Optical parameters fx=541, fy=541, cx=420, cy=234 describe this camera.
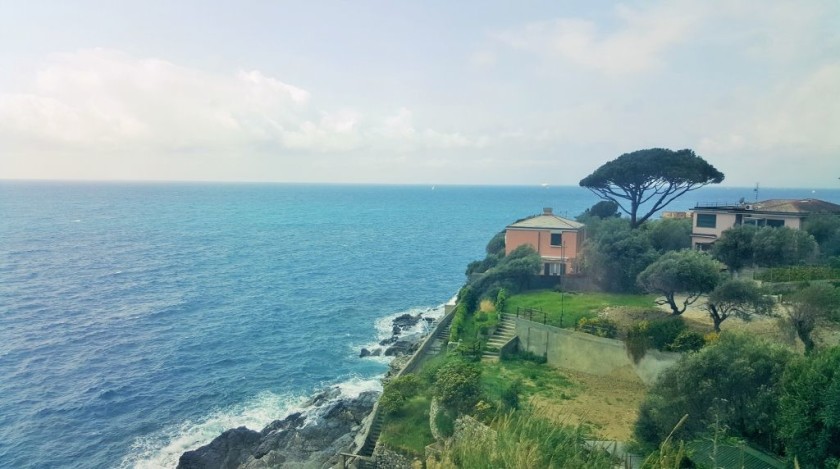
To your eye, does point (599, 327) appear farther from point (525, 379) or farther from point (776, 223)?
point (776, 223)

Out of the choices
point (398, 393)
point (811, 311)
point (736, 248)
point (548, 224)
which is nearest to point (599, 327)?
point (811, 311)

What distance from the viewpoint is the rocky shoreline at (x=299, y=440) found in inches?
1009

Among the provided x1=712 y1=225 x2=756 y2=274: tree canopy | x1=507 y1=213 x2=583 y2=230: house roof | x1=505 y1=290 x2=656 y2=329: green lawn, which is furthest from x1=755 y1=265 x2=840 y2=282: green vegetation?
x1=507 y1=213 x2=583 y2=230: house roof

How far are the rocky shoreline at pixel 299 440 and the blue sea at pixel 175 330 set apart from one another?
1.36 metres

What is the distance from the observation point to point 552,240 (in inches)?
1657

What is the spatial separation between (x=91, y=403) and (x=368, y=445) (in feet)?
65.0

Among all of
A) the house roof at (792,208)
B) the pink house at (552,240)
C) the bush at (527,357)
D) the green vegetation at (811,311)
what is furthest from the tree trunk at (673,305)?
the house roof at (792,208)

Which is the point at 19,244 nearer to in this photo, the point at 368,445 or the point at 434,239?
the point at 434,239

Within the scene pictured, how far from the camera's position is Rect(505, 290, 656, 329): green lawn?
2978 cm

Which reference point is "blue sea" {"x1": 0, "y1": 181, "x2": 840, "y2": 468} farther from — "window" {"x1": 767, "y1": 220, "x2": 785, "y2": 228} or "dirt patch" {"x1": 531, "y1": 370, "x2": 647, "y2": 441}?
"window" {"x1": 767, "y1": 220, "x2": 785, "y2": 228}

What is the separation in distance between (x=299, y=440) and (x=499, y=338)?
11607 millimetres

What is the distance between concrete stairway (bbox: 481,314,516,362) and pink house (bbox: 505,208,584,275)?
1085 cm

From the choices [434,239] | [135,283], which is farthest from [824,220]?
[434,239]

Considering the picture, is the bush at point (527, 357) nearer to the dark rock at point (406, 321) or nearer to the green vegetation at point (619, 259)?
the green vegetation at point (619, 259)
